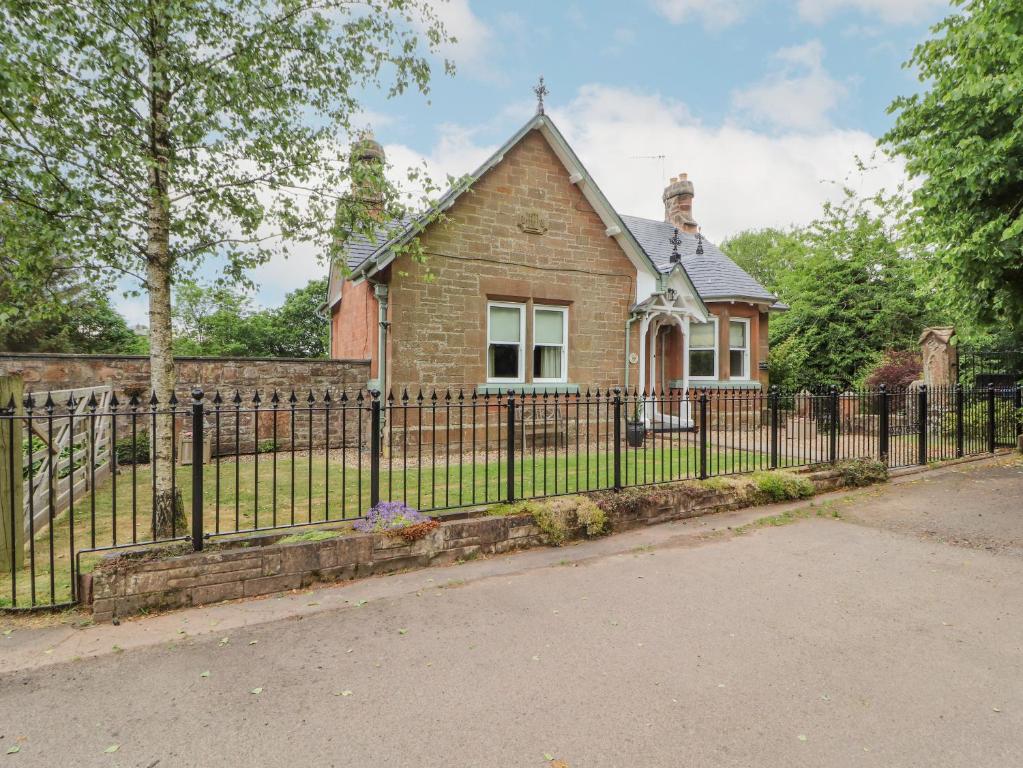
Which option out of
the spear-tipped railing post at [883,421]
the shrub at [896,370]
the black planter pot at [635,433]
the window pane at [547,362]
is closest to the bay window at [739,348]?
the shrub at [896,370]

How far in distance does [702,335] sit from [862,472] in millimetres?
7926

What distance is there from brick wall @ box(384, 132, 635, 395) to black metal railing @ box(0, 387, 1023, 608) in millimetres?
793

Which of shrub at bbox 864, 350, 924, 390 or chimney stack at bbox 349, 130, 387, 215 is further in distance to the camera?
shrub at bbox 864, 350, 924, 390

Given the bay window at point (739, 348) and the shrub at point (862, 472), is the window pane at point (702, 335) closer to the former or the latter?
the bay window at point (739, 348)

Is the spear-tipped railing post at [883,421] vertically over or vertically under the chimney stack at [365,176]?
under

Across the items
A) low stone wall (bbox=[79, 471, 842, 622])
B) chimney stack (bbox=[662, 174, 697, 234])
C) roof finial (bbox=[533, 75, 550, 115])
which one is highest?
chimney stack (bbox=[662, 174, 697, 234])

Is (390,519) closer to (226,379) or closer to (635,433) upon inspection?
(635,433)

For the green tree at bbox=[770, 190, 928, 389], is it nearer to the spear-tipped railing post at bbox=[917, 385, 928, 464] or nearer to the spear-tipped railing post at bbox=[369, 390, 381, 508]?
the spear-tipped railing post at bbox=[917, 385, 928, 464]

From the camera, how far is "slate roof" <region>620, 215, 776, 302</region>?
15977 mm

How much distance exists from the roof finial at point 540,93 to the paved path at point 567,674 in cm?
1001

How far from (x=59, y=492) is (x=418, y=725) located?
651cm

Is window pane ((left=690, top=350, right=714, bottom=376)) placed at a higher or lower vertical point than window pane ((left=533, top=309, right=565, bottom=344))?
lower

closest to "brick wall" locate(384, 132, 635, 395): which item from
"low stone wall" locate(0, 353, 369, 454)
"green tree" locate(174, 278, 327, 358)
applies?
"low stone wall" locate(0, 353, 369, 454)

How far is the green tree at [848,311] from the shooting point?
20.7 meters
